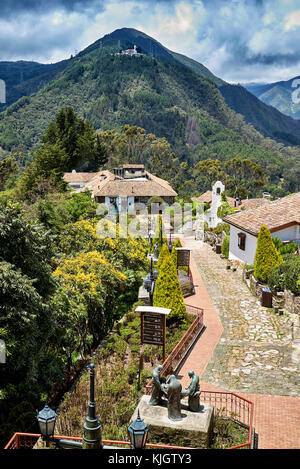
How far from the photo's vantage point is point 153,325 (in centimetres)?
1220

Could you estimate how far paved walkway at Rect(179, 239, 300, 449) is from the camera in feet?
32.8

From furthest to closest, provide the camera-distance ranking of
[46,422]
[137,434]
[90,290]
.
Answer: [90,290]
[46,422]
[137,434]

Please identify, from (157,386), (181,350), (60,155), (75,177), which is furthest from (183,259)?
(75,177)

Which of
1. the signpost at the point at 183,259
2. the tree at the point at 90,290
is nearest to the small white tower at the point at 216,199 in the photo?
the signpost at the point at 183,259

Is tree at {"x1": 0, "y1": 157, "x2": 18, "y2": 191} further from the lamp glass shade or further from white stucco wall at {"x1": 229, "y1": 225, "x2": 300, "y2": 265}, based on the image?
the lamp glass shade

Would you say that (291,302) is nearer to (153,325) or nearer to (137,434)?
(153,325)

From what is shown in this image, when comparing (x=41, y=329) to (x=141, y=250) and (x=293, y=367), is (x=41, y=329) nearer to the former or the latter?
(x=293, y=367)

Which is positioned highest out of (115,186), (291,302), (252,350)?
(115,186)

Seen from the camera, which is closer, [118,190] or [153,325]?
[153,325]

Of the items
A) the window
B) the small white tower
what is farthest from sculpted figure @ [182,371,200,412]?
the small white tower

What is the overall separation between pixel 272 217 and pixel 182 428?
60.6 feet
